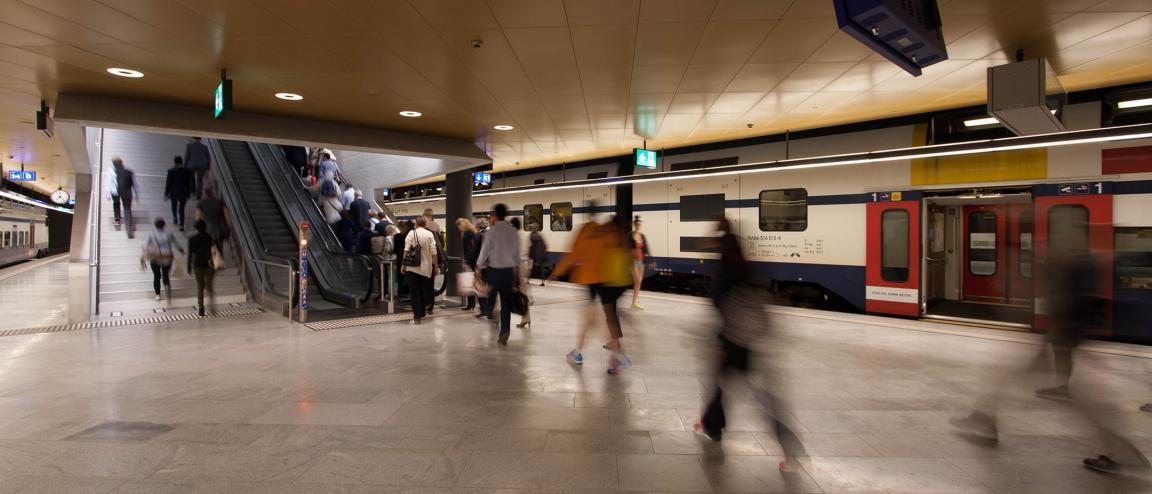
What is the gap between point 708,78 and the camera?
584 cm

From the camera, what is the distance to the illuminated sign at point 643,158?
9.60m

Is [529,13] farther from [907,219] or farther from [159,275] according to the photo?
[159,275]

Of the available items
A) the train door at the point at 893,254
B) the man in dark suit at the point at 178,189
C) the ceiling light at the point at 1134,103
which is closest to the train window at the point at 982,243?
the train door at the point at 893,254

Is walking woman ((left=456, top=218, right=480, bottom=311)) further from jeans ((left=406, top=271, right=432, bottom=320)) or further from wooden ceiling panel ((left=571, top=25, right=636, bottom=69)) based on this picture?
wooden ceiling panel ((left=571, top=25, right=636, bottom=69))

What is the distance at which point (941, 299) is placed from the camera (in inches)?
396

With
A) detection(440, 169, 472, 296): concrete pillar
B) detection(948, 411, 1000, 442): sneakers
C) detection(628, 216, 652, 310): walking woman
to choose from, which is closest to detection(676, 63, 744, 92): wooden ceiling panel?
detection(628, 216, 652, 310): walking woman

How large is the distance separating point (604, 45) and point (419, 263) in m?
4.36

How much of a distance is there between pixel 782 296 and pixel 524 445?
7460mm

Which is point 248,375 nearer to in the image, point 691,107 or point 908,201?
point 691,107

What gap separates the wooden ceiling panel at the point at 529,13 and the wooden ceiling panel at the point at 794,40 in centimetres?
186

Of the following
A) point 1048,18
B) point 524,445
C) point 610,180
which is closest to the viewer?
point 524,445

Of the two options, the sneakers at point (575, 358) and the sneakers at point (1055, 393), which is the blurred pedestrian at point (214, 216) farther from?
the sneakers at point (1055, 393)

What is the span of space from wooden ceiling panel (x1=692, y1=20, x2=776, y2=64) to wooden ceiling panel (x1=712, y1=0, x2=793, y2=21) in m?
0.10

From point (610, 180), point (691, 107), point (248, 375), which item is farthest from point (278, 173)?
point (691, 107)
